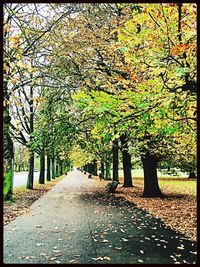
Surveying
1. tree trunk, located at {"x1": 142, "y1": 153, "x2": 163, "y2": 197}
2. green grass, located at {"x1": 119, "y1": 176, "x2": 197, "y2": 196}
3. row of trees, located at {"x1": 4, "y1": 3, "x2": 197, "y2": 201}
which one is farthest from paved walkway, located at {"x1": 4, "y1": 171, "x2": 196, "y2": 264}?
green grass, located at {"x1": 119, "y1": 176, "x2": 197, "y2": 196}

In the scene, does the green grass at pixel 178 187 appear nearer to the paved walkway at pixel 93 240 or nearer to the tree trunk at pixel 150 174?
the tree trunk at pixel 150 174

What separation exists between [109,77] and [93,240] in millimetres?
7506

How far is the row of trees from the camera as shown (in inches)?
275

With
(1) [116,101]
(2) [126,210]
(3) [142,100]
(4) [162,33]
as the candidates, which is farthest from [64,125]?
(4) [162,33]

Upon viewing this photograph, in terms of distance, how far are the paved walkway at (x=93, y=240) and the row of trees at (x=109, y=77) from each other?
205 cm

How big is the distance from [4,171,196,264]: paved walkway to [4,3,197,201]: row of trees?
2048 millimetres

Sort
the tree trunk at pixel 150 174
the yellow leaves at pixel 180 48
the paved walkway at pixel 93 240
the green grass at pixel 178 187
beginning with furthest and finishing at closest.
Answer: the green grass at pixel 178 187 → the tree trunk at pixel 150 174 → the paved walkway at pixel 93 240 → the yellow leaves at pixel 180 48

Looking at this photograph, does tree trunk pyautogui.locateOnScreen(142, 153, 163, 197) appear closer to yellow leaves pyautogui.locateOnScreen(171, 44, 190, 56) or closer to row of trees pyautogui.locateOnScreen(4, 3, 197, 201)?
row of trees pyautogui.locateOnScreen(4, 3, 197, 201)

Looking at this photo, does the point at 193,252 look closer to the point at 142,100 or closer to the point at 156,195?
the point at 142,100

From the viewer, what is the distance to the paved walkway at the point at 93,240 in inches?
256

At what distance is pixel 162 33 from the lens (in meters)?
6.79

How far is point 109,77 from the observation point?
13.9 metres

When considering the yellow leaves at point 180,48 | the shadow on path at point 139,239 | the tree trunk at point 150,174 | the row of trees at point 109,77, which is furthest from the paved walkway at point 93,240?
the tree trunk at point 150,174

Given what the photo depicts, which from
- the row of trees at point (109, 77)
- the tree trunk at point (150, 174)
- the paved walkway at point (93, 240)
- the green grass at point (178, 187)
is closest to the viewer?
the paved walkway at point (93, 240)
